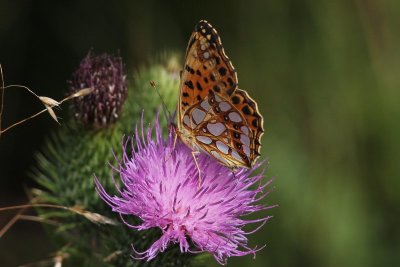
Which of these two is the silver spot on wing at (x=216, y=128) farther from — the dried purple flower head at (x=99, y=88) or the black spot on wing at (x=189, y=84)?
the dried purple flower head at (x=99, y=88)

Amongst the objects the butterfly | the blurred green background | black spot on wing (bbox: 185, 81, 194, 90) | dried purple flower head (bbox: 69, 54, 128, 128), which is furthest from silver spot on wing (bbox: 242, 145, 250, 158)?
the blurred green background

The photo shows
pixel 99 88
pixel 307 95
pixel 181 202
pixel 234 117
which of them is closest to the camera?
pixel 181 202

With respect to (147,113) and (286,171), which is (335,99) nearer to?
(286,171)

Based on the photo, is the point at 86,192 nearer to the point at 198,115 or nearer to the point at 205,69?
the point at 198,115

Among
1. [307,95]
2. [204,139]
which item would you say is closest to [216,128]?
[204,139]

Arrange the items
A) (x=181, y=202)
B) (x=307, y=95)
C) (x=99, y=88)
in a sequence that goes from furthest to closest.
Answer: (x=307, y=95) < (x=99, y=88) < (x=181, y=202)

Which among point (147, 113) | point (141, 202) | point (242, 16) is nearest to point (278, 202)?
point (147, 113)
